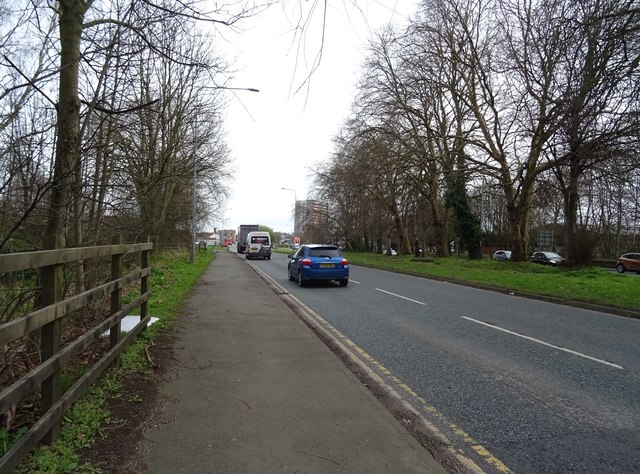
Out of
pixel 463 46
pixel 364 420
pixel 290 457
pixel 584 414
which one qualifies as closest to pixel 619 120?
pixel 584 414

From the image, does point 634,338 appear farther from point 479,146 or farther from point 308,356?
point 479,146

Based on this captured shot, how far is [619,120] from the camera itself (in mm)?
9727

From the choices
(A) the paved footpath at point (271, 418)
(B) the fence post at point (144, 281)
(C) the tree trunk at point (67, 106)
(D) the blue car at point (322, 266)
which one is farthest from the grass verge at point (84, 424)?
(D) the blue car at point (322, 266)

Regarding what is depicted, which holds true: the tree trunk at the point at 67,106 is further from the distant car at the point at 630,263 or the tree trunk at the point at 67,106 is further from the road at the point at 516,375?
the distant car at the point at 630,263

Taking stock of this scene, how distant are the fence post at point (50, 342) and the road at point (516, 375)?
3095mm

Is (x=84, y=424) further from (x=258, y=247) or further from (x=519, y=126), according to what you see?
(x=258, y=247)

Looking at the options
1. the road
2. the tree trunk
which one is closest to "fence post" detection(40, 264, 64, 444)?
the tree trunk

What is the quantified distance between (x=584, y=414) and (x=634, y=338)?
4822mm

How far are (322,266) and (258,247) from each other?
26.9 meters

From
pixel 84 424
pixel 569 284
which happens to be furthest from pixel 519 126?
pixel 84 424

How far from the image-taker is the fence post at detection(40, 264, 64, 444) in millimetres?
3250

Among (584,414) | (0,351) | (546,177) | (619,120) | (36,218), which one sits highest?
(546,177)

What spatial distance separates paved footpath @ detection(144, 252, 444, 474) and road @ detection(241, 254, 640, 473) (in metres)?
0.61

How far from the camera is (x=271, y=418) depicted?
4117 mm
